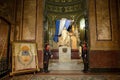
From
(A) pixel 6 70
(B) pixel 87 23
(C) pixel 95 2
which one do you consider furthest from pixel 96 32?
(A) pixel 6 70

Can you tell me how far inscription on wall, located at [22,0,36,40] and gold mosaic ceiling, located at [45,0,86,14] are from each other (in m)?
7.59

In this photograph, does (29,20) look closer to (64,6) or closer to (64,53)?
(64,53)

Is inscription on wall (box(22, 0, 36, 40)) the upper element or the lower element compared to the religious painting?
upper

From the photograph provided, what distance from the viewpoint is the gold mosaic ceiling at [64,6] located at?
1385 centimetres

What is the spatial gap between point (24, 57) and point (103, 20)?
376 centimetres

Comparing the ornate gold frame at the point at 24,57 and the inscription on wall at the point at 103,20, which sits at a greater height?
the inscription on wall at the point at 103,20

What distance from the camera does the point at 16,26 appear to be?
5.99m

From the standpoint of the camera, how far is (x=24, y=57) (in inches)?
206

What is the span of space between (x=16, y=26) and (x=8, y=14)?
2.58 ft

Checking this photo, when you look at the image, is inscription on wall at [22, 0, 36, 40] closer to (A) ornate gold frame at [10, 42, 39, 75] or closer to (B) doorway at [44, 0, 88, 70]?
(A) ornate gold frame at [10, 42, 39, 75]

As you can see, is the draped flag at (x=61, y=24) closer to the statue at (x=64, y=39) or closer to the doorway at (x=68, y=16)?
the doorway at (x=68, y=16)

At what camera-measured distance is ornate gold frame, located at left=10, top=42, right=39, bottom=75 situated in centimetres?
499

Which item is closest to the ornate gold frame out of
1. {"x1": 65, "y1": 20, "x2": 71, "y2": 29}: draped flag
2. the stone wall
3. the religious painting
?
the religious painting

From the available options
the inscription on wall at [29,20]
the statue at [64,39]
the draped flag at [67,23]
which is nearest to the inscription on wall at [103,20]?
the inscription on wall at [29,20]
